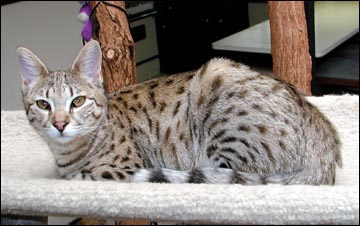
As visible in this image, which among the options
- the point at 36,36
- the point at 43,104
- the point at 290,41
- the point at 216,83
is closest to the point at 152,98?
the point at 216,83

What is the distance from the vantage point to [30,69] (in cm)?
109

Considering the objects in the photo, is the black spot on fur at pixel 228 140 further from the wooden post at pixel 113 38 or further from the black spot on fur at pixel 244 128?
the wooden post at pixel 113 38

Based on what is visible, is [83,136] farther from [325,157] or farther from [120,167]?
[325,157]

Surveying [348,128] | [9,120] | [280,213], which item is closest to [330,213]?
[280,213]

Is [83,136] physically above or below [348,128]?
above

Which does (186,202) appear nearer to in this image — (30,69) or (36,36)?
(30,69)

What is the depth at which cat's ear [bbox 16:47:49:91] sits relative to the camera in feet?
3.52

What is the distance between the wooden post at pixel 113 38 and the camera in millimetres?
1329

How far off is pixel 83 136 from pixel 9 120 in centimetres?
32

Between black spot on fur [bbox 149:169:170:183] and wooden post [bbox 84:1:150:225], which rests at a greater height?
wooden post [bbox 84:1:150:225]

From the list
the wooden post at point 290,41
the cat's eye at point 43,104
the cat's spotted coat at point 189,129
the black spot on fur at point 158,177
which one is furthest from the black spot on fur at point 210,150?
the wooden post at point 290,41

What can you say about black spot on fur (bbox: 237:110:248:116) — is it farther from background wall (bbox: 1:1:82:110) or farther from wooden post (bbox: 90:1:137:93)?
background wall (bbox: 1:1:82:110)

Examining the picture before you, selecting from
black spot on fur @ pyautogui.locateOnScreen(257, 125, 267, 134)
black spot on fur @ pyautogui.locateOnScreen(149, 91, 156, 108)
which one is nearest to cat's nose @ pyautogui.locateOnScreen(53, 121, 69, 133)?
black spot on fur @ pyautogui.locateOnScreen(149, 91, 156, 108)

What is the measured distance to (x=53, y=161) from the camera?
120 centimetres
